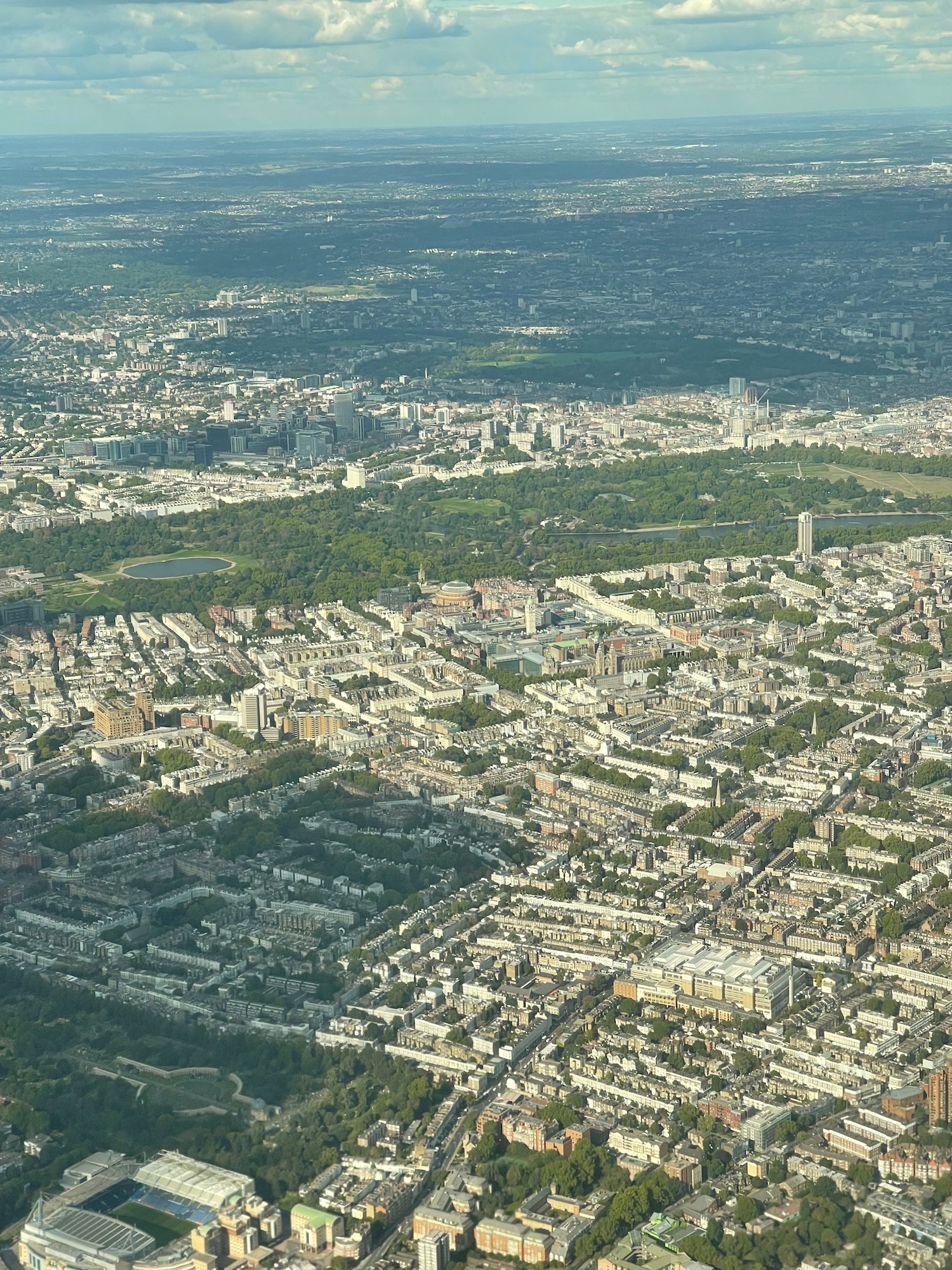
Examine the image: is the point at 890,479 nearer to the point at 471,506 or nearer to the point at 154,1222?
the point at 471,506

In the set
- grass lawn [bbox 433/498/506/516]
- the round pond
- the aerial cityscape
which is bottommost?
grass lawn [bbox 433/498/506/516]

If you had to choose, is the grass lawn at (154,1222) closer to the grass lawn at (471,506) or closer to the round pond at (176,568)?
the round pond at (176,568)

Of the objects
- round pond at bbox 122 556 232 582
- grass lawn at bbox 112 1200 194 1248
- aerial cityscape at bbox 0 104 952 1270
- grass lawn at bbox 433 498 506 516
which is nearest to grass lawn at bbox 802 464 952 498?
aerial cityscape at bbox 0 104 952 1270

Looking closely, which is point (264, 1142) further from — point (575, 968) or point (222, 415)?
point (222, 415)

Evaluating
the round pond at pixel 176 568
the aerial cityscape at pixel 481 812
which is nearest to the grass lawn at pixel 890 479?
the aerial cityscape at pixel 481 812

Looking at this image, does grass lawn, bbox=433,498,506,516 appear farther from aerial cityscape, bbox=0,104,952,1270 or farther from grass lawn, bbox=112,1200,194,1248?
grass lawn, bbox=112,1200,194,1248

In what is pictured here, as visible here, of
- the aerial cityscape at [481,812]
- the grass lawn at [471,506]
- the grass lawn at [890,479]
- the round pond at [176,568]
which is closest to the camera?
the aerial cityscape at [481,812]

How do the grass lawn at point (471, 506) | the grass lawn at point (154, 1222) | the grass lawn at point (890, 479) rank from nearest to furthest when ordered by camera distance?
the grass lawn at point (154, 1222) → the grass lawn at point (471, 506) → the grass lawn at point (890, 479)
